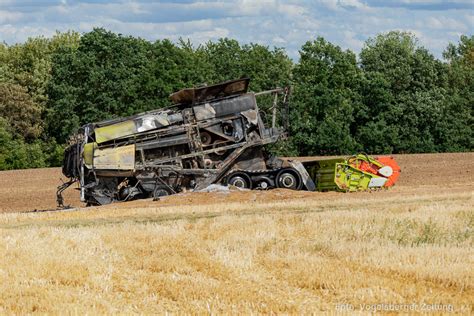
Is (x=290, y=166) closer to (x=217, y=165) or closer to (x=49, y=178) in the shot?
(x=217, y=165)

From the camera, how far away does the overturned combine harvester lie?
27453 millimetres

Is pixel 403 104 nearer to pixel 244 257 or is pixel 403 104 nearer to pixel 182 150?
pixel 182 150

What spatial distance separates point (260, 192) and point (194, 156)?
224 cm

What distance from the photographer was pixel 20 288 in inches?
509

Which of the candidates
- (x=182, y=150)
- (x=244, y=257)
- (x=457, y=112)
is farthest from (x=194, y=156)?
(x=457, y=112)

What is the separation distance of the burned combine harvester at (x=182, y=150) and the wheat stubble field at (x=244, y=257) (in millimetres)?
2734

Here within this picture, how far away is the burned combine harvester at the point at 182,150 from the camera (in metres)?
27.4

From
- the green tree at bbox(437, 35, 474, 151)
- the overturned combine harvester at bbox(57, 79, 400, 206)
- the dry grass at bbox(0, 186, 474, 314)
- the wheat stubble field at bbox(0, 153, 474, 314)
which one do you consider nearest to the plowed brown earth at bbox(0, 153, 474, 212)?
the overturned combine harvester at bbox(57, 79, 400, 206)

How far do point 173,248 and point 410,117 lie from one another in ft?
158

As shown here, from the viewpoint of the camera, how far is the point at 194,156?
91.1ft

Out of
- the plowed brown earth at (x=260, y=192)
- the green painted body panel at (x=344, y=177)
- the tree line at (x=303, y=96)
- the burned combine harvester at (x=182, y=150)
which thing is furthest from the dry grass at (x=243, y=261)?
the tree line at (x=303, y=96)

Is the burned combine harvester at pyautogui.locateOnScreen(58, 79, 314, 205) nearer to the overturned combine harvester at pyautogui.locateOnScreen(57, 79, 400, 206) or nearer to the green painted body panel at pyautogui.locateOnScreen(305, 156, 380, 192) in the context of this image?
the overturned combine harvester at pyautogui.locateOnScreen(57, 79, 400, 206)

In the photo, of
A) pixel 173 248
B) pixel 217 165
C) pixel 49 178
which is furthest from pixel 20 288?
pixel 49 178

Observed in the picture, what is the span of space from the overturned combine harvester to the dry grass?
482 centimetres
